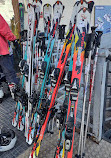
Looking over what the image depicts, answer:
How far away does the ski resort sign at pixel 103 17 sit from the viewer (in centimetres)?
466

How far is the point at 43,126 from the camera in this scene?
176cm

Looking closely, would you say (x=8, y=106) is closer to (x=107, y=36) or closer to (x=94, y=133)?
(x=94, y=133)

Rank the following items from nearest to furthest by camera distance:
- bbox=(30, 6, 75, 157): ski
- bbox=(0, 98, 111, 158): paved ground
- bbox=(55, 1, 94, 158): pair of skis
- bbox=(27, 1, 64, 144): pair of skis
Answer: bbox=(55, 1, 94, 158): pair of skis, bbox=(30, 6, 75, 157): ski, bbox=(0, 98, 111, 158): paved ground, bbox=(27, 1, 64, 144): pair of skis

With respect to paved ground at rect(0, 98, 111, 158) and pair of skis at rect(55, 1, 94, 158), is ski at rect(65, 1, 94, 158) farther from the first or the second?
paved ground at rect(0, 98, 111, 158)

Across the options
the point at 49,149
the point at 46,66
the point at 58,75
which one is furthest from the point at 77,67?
the point at 49,149

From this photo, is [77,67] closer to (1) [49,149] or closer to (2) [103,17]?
(1) [49,149]

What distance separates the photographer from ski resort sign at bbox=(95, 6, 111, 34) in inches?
183

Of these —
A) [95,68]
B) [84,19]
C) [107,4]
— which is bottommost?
[95,68]

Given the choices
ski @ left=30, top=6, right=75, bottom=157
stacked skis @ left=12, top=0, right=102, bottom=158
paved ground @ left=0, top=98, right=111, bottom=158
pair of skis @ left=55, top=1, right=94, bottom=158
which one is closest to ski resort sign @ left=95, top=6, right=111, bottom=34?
stacked skis @ left=12, top=0, right=102, bottom=158

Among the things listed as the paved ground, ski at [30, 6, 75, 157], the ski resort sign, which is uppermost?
the ski resort sign

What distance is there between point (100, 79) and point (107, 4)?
3.99 meters

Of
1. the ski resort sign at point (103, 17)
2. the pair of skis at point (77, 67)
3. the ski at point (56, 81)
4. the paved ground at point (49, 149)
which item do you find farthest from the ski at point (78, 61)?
the ski resort sign at point (103, 17)

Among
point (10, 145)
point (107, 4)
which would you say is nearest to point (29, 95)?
point (10, 145)

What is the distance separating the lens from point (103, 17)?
479cm
